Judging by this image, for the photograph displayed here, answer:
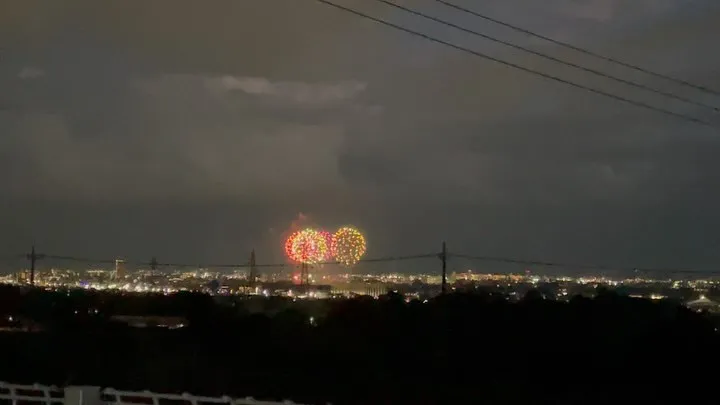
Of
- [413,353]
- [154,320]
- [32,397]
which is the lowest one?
[413,353]

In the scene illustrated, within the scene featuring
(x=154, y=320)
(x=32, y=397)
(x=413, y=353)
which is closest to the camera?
(x=32, y=397)

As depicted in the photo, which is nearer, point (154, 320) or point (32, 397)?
point (32, 397)

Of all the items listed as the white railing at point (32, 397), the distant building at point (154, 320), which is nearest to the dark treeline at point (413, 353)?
the distant building at point (154, 320)

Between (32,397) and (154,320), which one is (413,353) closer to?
(154,320)

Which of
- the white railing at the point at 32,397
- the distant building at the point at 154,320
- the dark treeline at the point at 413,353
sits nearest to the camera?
the white railing at the point at 32,397

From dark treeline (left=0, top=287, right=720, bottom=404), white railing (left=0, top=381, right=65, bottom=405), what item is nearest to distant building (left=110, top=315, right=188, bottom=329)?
dark treeline (left=0, top=287, right=720, bottom=404)

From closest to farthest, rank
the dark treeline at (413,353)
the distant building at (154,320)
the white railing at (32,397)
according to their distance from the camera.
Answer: the white railing at (32,397)
the dark treeline at (413,353)
the distant building at (154,320)

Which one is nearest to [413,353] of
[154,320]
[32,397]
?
[154,320]

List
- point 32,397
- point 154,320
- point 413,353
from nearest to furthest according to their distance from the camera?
point 32,397 < point 413,353 < point 154,320

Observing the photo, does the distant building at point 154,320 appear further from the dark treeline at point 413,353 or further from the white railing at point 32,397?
the white railing at point 32,397
